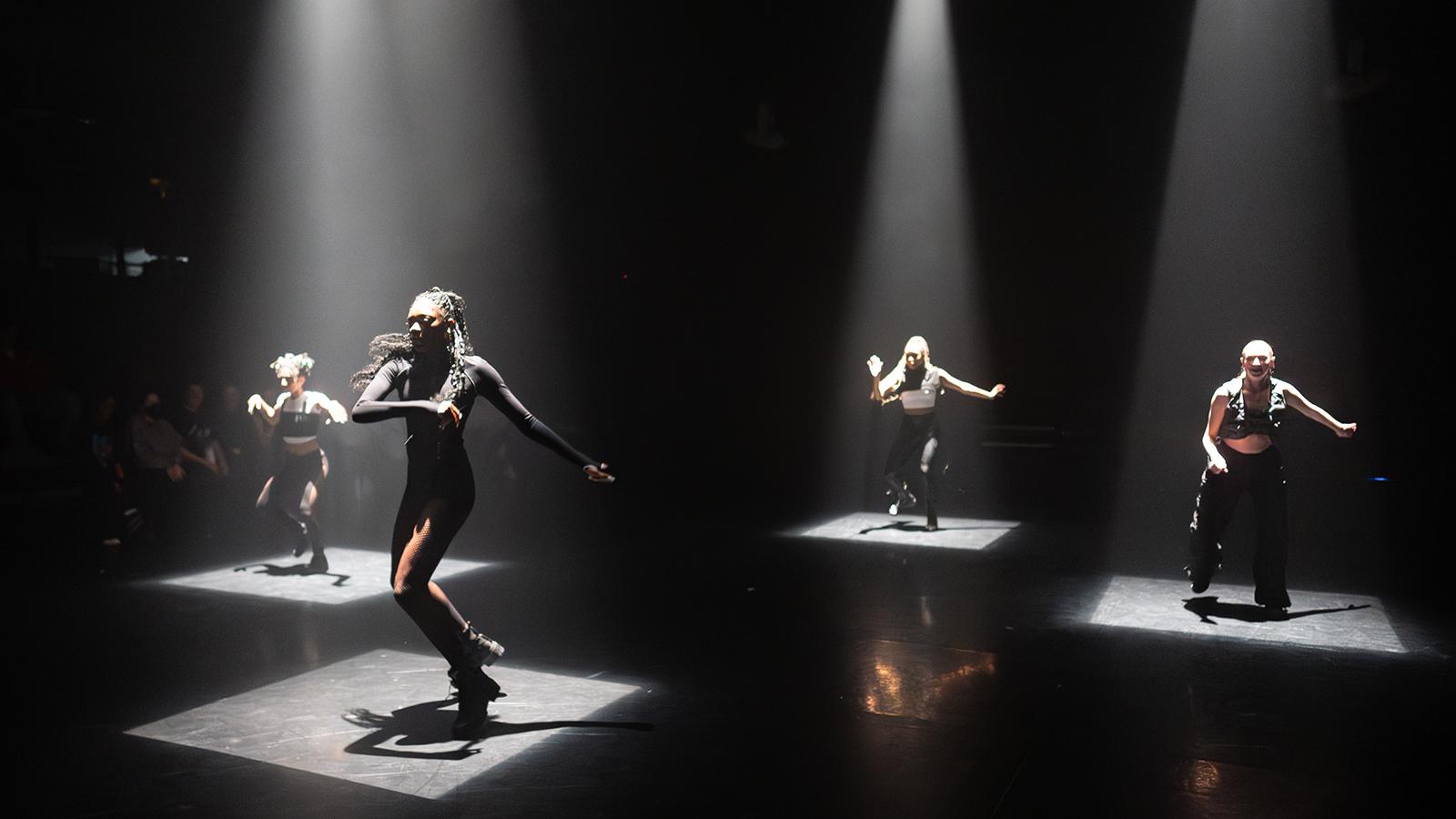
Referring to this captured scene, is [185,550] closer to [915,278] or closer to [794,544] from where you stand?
[794,544]

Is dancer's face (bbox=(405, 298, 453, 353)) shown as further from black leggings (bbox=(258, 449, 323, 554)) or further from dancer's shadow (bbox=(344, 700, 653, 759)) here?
black leggings (bbox=(258, 449, 323, 554))

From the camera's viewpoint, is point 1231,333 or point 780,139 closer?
point 780,139

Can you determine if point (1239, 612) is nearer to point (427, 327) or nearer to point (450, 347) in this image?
point (450, 347)

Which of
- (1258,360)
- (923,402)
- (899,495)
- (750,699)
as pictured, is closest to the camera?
(750,699)

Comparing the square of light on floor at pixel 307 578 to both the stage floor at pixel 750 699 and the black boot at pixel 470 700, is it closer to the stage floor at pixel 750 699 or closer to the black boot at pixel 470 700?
the stage floor at pixel 750 699

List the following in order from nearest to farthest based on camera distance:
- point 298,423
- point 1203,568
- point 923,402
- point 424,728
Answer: point 424,728, point 1203,568, point 298,423, point 923,402

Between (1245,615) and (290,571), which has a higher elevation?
(1245,615)

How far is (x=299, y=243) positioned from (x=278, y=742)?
10.5 metres

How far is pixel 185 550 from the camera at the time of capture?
30.5ft

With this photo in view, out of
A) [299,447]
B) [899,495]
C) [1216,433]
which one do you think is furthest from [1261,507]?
[299,447]

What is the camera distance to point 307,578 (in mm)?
8055

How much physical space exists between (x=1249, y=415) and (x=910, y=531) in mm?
4035

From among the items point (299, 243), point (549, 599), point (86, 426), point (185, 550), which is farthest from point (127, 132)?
point (549, 599)

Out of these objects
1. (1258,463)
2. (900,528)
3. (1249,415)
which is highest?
(1249,415)
